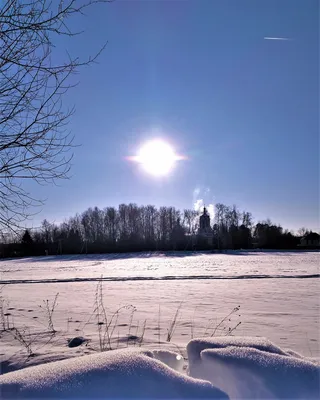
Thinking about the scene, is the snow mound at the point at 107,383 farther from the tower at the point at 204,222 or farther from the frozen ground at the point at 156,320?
the tower at the point at 204,222

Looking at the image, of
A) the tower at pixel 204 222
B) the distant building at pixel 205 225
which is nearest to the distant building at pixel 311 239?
the distant building at pixel 205 225

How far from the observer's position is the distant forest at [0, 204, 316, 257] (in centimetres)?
5862

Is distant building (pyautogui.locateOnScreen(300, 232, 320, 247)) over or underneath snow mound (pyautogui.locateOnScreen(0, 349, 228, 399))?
underneath

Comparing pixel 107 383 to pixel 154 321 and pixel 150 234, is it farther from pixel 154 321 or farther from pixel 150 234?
pixel 150 234

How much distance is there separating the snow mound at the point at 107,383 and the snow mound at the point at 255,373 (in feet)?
0.72

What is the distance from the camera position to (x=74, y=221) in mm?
77562

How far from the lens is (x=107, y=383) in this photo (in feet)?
5.40

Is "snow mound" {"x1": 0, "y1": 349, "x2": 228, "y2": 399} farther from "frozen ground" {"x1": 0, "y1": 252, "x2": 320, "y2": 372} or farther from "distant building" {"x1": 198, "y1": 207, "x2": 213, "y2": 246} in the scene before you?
"distant building" {"x1": 198, "y1": 207, "x2": 213, "y2": 246}

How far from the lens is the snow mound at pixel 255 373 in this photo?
1731 mm

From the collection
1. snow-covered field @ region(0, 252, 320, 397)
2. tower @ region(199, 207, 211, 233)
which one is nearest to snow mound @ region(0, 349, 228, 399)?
snow-covered field @ region(0, 252, 320, 397)

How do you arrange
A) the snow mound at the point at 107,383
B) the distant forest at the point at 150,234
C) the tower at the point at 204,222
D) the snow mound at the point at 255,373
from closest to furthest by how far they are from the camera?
the snow mound at the point at 107,383 < the snow mound at the point at 255,373 < the distant forest at the point at 150,234 < the tower at the point at 204,222

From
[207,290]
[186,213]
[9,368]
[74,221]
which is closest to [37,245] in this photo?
[74,221]

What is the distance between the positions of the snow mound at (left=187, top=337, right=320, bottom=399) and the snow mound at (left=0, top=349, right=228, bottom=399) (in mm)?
220

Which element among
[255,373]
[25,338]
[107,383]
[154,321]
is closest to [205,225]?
[154,321]
